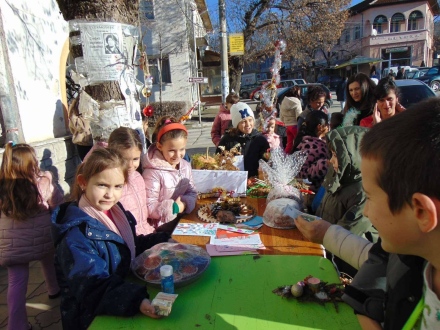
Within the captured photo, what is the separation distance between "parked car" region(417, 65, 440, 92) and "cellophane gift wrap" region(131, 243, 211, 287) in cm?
2259

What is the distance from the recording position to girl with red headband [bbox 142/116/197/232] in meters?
2.53

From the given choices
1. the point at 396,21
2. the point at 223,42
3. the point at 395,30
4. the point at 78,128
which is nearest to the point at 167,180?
the point at 78,128

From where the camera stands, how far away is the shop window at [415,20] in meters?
34.9

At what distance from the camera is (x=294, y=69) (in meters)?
47.1

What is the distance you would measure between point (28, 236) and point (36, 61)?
3.22 m

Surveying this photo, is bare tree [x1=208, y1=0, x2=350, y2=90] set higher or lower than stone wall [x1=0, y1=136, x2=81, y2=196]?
higher

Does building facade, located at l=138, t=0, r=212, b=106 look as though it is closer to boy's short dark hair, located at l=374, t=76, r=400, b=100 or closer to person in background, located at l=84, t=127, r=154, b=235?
boy's short dark hair, located at l=374, t=76, r=400, b=100

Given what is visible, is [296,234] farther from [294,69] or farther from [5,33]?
[294,69]

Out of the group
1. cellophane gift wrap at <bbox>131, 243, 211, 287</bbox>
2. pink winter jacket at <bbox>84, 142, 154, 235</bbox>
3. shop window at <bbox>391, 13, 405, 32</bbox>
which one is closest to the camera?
cellophane gift wrap at <bbox>131, 243, 211, 287</bbox>

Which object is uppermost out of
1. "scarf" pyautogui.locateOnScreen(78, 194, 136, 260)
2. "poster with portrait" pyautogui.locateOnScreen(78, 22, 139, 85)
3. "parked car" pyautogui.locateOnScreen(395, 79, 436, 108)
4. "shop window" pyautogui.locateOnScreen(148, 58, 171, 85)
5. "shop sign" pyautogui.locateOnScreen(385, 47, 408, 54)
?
"shop sign" pyautogui.locateOnScreen(385, 47, 408, 54)

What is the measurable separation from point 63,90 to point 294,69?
45954mm

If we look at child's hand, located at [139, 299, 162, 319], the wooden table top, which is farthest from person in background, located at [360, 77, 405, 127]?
child's hand, located at [139, 299, 162, 319]

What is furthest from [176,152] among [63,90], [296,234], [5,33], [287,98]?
[287,98]

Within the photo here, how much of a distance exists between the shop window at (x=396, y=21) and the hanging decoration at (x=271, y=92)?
1542 inches
